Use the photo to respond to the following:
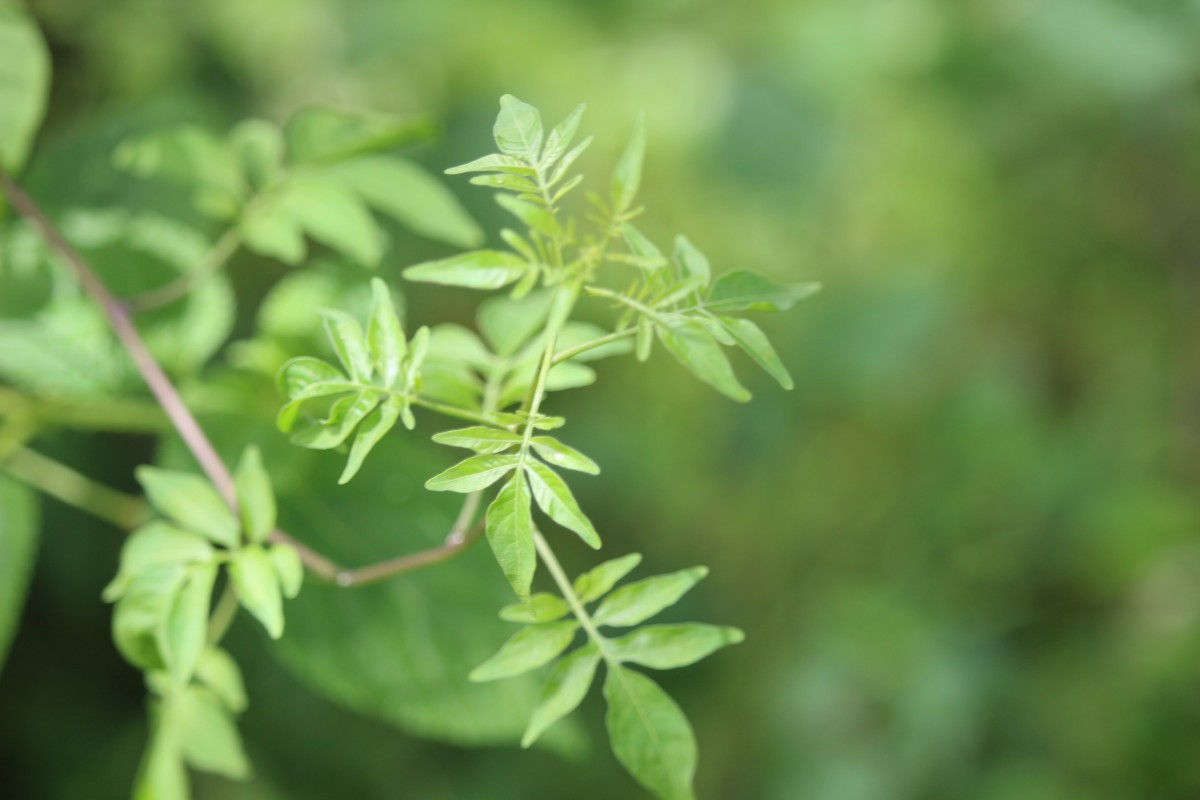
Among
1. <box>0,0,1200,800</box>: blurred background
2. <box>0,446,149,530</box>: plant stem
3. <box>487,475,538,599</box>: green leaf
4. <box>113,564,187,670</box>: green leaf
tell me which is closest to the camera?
<box>487,475,538,599</box>: green leaf

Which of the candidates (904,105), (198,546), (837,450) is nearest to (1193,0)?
(904,105)

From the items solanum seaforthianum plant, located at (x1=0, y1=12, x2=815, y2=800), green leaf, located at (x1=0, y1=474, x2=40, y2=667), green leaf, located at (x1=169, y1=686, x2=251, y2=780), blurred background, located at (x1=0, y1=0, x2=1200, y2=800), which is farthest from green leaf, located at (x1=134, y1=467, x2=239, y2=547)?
blurred background, located at (x1=0, y1=0, x2=1200, y2=800)

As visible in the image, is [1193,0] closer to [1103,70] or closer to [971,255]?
[1103,70]

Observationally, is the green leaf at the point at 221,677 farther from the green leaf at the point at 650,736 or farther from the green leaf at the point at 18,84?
the green leaf at the point at 18,84

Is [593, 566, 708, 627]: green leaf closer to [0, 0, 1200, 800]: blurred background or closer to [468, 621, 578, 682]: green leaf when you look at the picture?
[468, 621, 578, 682]: green leaf

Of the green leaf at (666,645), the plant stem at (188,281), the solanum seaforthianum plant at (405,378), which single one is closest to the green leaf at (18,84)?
the solanum seaforthianum plant at (405,378)

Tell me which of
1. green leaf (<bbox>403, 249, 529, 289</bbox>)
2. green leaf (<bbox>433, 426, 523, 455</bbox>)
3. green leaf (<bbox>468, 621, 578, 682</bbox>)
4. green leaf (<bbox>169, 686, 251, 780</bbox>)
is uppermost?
green leaf (<bbox>403, 249, 529, 289</bbox>)
